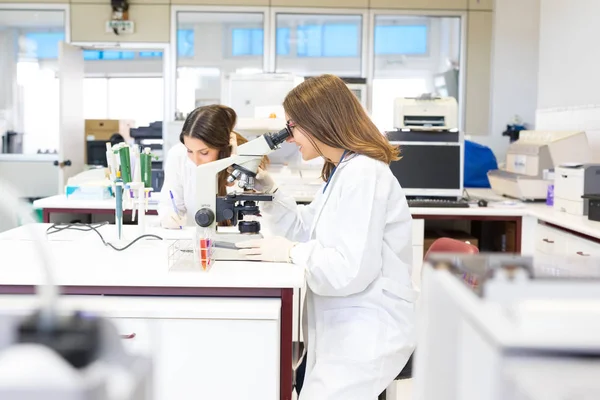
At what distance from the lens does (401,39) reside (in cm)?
645

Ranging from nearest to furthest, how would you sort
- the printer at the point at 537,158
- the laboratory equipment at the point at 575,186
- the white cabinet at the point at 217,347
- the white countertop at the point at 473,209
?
1. the white cabinet at the point at 217,347
2. the laboratory equipment at the point at 575,186
3. the white countertop at the point at 473,209
4. the printer at the point at 537,158

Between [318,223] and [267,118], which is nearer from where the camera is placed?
[318,223]

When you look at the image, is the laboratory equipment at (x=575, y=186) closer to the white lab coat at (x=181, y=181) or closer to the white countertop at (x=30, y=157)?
the white lab coat at (x=181, y=181)

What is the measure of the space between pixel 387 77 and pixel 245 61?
1439mm

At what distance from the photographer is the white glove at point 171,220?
2.73 meters

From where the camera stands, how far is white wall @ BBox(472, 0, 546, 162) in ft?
20.6

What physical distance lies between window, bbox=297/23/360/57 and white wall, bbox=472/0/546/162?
4.59 feet

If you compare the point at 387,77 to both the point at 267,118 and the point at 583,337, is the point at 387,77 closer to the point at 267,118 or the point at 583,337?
the point at 267,118

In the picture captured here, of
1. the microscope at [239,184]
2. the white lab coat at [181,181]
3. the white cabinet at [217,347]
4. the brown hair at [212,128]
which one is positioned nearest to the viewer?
the white cabinet at [217,347]

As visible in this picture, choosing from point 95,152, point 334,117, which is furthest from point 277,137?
point 95,152

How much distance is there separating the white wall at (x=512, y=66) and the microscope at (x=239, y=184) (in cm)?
473

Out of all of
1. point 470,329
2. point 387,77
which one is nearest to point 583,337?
point 470,329

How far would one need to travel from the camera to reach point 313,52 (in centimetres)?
645

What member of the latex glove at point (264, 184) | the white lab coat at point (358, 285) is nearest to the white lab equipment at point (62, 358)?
the white lab coat at point (358, 285)
